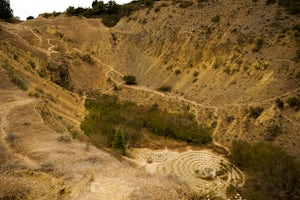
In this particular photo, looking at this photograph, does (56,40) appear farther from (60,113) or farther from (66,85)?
(60,113)

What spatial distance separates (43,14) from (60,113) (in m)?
43.6

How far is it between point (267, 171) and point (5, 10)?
49.0 metres

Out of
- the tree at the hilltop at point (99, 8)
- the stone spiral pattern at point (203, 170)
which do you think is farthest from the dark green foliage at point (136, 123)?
the tree at the hilltop at point (99, 8)

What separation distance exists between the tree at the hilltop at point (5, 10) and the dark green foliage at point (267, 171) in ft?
146

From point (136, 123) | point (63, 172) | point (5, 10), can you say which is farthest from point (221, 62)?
point (5, 10)

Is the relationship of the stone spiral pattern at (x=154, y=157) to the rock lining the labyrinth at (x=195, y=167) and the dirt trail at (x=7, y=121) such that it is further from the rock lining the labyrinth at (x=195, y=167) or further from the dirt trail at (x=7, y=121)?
the dirt trail at (x=7, y=121)

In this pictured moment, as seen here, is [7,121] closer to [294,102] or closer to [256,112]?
[256,112]

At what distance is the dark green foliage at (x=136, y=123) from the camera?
25.9m

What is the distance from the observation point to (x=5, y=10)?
157 ft

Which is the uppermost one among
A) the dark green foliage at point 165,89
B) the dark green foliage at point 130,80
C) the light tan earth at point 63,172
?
the light tan earth at point 63,172

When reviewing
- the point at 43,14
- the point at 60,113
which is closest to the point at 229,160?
the point at 60,113

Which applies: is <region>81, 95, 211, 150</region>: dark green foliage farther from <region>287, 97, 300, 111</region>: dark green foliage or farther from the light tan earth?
the light tan earth

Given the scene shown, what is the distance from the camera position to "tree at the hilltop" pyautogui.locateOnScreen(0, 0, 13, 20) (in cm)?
4631

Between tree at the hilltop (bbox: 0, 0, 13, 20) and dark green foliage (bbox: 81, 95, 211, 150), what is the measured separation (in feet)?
92.6
